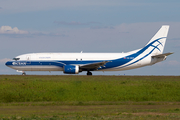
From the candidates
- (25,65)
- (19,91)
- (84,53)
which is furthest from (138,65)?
(19,91)

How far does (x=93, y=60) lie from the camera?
52.6 meters

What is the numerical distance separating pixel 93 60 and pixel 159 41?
14161mm

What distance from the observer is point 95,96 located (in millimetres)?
32062

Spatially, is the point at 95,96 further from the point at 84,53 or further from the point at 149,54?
the point at 149,54

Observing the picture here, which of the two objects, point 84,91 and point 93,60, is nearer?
point 84,91

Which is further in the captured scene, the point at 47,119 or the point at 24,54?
the point at 24,54

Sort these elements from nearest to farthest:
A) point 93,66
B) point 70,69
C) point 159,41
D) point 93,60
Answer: point 70,69, point 93,66, point 93,60, point 159,41

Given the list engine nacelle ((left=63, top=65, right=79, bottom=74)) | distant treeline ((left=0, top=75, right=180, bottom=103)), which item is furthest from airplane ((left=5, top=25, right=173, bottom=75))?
distant treeline ((left=0, top=75, right=180, bottom=103))

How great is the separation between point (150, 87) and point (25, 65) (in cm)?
2460

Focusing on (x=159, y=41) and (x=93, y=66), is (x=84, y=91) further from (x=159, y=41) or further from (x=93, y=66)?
(x=159, y=41)

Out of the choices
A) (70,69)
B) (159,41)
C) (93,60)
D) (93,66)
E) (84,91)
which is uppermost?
(159,41)

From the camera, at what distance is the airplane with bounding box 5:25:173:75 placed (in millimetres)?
50656

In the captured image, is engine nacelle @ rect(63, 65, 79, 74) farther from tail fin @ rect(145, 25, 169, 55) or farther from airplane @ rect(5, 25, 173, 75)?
tail fin @ rect(145, 25, 169, 55)

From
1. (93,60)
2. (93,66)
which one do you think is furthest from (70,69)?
(93,60)
